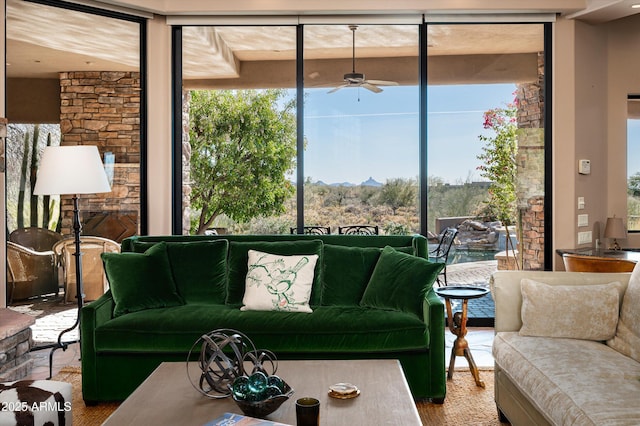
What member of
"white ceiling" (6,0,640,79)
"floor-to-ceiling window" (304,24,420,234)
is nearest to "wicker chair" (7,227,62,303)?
"white ceiling" (6,0,640,79)

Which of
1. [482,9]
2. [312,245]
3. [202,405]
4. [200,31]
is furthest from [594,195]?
[202,405]

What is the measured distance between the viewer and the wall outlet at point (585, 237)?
5.56 metres

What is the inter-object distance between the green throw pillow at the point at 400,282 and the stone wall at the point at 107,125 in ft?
8.46

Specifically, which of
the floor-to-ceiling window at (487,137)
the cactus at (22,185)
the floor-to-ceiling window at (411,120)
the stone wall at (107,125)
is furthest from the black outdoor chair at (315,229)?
the cactus at (22,185)

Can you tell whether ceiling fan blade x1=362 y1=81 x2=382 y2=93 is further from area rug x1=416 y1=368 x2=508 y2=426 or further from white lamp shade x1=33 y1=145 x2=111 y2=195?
area rug x1=416 y1=368 x2=508 y2=426

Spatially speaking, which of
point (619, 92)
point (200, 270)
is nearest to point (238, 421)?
point (200, 270)

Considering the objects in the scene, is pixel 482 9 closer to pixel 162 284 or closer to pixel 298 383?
pixel 162 284

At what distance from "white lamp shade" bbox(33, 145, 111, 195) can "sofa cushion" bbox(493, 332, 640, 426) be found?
2.79m

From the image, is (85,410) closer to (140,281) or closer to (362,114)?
(140,281)

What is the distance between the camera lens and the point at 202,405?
2393 millimetres

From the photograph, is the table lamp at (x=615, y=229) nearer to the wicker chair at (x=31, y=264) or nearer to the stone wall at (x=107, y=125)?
the stone wall at (x=107, y=125)

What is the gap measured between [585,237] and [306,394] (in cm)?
398

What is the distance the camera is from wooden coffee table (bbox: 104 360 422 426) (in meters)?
2.25

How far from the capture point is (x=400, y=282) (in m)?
3.81
